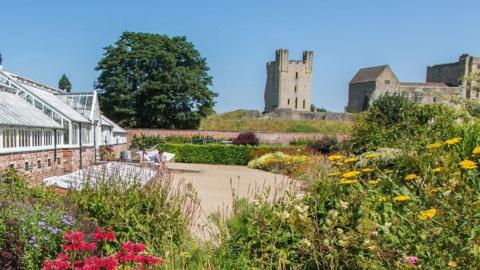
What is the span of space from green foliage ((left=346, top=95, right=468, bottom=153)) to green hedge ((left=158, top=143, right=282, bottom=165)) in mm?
11260

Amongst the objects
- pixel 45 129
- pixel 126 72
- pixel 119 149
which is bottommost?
pixel 119 149

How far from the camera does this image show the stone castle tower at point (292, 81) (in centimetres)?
6369

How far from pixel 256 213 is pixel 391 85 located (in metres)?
55.2

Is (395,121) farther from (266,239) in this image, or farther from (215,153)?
(215,153)

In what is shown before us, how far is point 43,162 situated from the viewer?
524 inches

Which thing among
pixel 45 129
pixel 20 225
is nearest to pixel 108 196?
pixel 20 225

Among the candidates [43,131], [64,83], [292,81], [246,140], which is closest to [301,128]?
[246,140]

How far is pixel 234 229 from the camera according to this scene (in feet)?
13.7

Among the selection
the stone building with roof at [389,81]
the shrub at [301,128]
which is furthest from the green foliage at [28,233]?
the stone building with roof at [389,81]

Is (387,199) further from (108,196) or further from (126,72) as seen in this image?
(126,72)

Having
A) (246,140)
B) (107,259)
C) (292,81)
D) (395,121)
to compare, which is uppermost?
(292,81)

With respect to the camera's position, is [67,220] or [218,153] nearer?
[67,220]

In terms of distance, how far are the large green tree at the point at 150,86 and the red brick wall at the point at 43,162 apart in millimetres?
16412

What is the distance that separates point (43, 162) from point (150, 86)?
2103 cm
